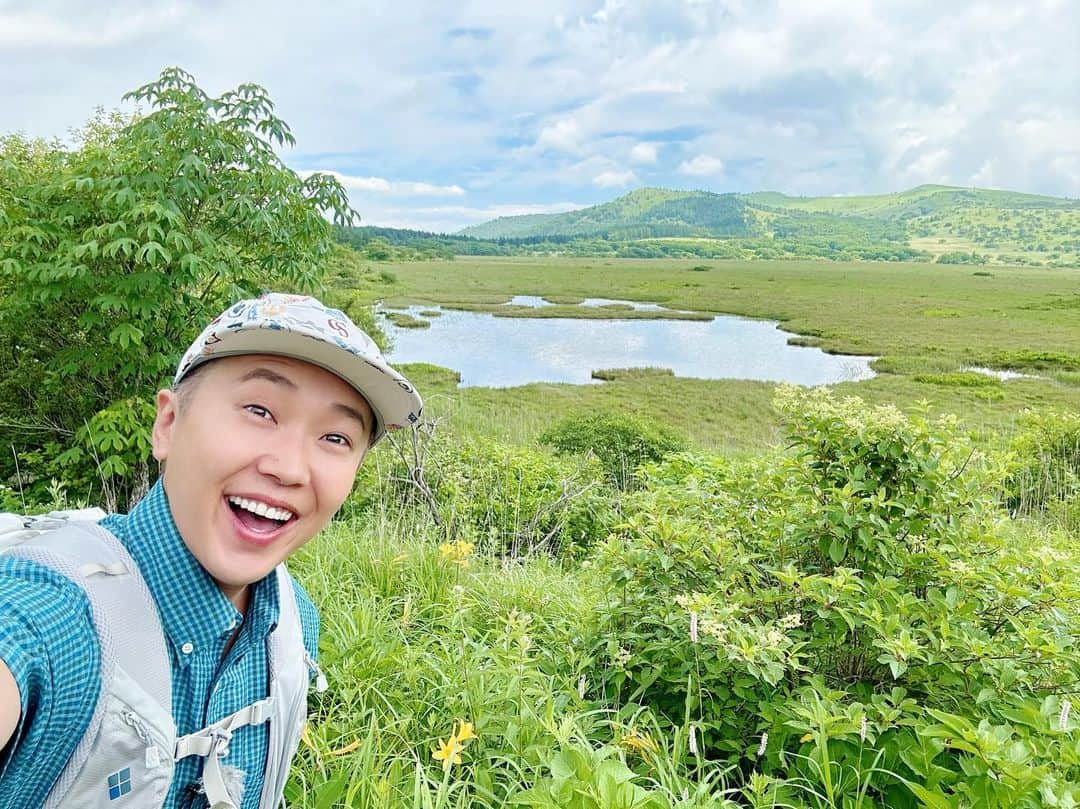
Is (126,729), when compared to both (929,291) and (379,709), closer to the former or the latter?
(379,709)

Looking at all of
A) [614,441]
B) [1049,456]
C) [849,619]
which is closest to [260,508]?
[849,619]

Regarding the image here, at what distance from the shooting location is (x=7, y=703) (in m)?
0.85

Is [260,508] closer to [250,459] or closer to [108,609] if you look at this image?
[250,459]

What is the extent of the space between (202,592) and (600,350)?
98.8 ft

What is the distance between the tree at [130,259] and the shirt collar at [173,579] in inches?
158

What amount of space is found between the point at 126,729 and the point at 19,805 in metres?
0.15

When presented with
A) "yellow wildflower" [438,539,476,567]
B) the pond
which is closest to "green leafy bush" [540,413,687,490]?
"yellow wildflower" [438,539,476,567]

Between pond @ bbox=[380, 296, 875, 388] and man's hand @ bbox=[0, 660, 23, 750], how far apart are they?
66.1ft

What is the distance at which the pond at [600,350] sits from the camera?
81.1ft

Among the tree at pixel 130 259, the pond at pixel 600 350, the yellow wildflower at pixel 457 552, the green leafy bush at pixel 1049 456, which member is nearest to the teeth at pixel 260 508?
the yellow wildflower at pixel 457 552

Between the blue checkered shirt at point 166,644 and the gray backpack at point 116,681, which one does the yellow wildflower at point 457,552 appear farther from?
the gray backpack at point 116,681

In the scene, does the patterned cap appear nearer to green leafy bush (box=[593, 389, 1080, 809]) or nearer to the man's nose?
the man's nose

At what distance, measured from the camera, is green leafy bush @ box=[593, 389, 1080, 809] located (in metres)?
2.00

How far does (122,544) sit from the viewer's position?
1.08 metres
